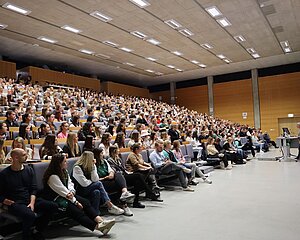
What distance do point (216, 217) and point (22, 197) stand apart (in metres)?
2.32

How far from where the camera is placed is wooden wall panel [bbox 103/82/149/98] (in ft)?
65.4

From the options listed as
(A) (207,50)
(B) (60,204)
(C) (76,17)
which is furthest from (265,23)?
(B) (60,204)

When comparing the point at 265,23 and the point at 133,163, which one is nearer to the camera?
the point at 133,163

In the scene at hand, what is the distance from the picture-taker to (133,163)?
15.1 ft

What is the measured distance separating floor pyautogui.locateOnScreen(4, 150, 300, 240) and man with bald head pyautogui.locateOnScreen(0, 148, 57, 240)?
30 centimetres

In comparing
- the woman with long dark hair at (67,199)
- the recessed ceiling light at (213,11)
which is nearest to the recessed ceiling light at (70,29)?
the recessed ceiling light at (213,11)

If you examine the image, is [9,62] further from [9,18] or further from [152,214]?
[152,214]

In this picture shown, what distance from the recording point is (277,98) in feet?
60.2

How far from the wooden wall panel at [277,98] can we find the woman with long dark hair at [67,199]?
1758 centimetres

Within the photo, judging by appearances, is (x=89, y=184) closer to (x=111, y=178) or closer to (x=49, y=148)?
(x=111, y=178)

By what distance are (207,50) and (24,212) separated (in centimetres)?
1262

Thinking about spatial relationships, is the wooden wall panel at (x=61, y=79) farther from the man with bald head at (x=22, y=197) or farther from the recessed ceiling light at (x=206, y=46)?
the man with bald head at (x=22, y=197)

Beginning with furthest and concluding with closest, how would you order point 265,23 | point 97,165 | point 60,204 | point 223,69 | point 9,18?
point 223,69 → point 265,23 → point 9,18 → point 97,165 → point 60,204

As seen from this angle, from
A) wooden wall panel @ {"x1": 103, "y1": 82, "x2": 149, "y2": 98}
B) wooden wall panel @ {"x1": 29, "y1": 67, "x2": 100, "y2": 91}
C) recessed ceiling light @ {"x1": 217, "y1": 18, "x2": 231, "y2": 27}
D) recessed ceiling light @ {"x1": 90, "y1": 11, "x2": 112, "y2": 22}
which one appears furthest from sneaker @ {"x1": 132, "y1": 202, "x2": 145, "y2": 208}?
wooden wall panel @ {"x1": 103, "y1": 82, "x2": 149, "y2": 98}
